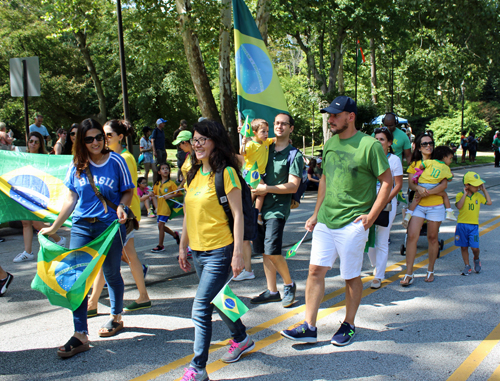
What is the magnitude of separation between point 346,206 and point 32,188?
401 centimetres

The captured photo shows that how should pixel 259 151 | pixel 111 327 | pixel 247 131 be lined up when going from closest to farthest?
pixel 111 327
pixel 259 151
pixel 247 131

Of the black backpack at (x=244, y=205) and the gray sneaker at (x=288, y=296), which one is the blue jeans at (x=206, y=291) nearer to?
the black backpack at (x=244, y=205)

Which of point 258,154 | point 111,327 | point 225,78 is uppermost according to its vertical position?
point 225,78

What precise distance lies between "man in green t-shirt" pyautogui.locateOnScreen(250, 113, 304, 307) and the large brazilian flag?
56.4 inches

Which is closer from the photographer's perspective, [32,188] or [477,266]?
[32,188]

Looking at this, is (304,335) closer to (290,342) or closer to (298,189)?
(290,342)

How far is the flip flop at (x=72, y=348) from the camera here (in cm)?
379

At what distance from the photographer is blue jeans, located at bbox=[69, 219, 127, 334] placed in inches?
153

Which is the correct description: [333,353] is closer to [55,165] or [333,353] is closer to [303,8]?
[55,165]

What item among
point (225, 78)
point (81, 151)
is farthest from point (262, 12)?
point (81, 151)

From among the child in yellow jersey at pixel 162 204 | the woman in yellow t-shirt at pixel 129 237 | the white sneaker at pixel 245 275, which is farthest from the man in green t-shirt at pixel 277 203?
the child in yellow jersey at pixel 162 204

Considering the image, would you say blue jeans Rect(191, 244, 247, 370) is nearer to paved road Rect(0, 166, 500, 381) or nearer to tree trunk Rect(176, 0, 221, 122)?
paved road Rect(0, 166, 500, 381)

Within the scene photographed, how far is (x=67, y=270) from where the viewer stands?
384 centimetres

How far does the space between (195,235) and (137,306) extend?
1.86 metres
